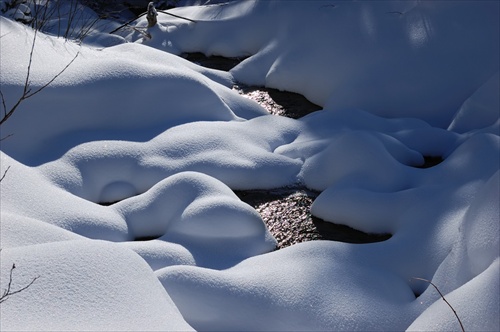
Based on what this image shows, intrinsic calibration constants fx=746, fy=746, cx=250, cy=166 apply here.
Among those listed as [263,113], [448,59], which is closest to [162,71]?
[263,113]

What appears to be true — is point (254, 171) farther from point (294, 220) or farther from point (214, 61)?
point (214, 61)

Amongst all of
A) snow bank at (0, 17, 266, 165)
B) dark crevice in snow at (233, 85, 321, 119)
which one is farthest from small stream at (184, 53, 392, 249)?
dark crevice in snow at (233, 85, 321, 119)

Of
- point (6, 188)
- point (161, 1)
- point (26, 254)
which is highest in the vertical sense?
point (26, 254)

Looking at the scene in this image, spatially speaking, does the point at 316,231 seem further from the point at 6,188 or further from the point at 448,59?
the point at 448,59

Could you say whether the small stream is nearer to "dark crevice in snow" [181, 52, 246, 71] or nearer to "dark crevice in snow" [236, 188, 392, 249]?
"dark crevice in snow" [236, 188, 392, 249]

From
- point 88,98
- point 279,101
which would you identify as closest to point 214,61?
point 279,101

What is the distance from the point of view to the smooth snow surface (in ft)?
7.16

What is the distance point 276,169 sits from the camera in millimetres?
3900

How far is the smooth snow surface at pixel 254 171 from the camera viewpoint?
218cm

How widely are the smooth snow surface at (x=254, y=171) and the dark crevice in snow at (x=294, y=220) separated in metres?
0.05

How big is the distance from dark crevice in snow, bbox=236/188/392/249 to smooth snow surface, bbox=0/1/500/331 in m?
0.05

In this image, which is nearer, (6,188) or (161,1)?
(6,188)

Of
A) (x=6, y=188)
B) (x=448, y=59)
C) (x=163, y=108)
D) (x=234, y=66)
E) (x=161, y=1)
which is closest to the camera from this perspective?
(x=6, y=188)

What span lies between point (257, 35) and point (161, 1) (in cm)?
229
